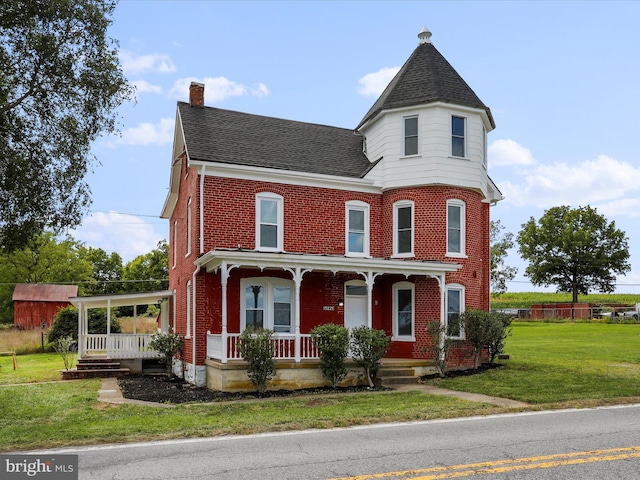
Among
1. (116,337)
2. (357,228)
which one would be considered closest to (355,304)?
(357,228)

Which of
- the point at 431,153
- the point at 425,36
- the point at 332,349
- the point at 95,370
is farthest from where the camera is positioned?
the point at 425,36

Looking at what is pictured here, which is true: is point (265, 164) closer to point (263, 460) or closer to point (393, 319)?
point (393, 319)

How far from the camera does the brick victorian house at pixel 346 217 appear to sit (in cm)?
1794

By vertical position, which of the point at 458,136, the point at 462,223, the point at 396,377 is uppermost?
the point at 458,136

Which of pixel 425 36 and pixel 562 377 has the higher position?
pixel 425 36

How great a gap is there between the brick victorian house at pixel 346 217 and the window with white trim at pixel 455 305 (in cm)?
5

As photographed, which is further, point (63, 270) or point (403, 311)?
point (63, 270)

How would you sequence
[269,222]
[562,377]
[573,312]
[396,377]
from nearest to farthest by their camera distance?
1. [562,377]
2. [396,377]
3. [269,222]
4. [573,312]

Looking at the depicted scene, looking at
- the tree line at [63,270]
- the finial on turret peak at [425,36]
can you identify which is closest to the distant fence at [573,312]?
the tree line at [63,270]

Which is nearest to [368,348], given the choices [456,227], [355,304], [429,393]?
[429,393]

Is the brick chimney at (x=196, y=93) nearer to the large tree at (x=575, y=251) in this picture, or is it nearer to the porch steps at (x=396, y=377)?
the porch steps at (x=396, y=377)

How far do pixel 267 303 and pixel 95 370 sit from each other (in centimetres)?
676

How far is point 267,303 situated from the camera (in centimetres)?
1831

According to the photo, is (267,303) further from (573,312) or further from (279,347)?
(573,312)
